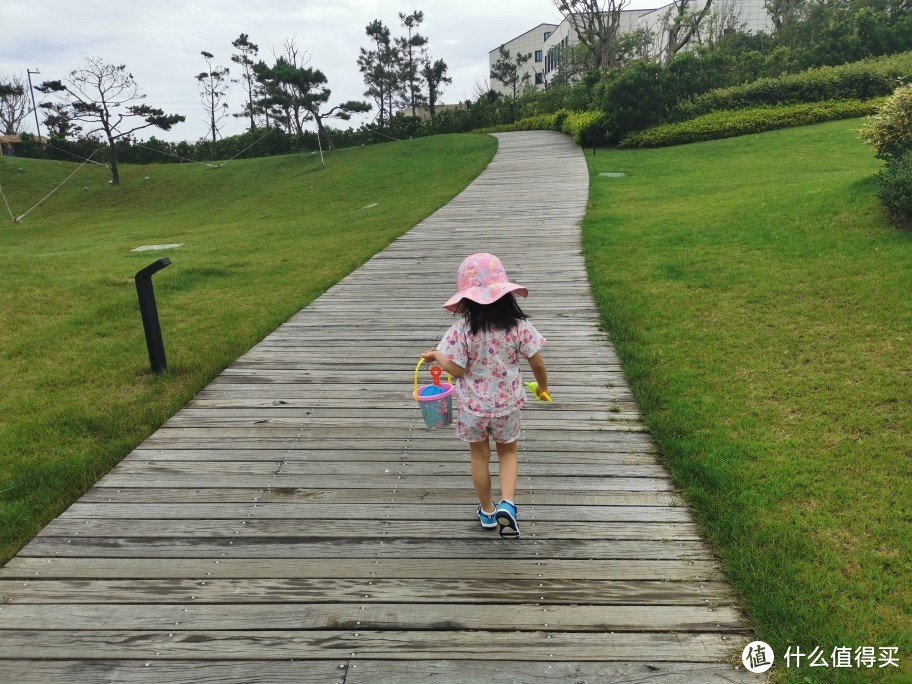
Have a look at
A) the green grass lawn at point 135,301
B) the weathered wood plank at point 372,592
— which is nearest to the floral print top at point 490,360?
the weathered wood plank at point 372,592

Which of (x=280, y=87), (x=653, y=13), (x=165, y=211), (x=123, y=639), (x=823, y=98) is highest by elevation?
(x=653, y=13)

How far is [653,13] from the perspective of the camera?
49.7 meters

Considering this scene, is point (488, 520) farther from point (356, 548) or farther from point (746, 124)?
point (746, 124)

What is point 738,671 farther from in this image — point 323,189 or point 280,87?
point 280,87

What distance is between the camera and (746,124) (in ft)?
71.2

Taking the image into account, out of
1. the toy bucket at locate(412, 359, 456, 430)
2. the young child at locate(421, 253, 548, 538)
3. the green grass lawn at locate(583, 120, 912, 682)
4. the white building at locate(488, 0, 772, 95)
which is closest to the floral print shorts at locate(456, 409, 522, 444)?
the young child at locate(421, 253, 548, 538)

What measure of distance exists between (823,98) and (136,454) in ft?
87.4

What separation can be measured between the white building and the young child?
39.0m

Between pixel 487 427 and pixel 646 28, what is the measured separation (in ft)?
166

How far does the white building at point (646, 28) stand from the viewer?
42594mm

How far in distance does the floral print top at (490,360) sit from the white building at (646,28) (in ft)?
128

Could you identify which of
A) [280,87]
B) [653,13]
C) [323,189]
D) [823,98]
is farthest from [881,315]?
[653,13]

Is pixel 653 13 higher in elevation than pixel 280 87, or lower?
higher

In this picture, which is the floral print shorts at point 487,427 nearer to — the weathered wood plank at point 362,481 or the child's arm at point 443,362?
the child's arm at point 443,362
